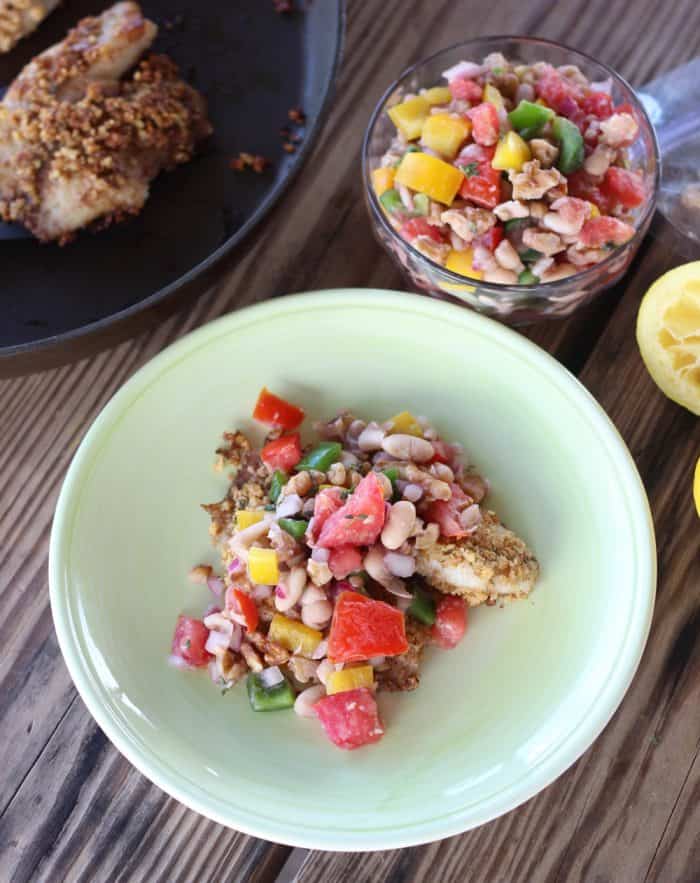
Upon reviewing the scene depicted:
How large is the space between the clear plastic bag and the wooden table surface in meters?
0.05

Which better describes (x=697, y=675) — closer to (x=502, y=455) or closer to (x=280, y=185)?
(x=502, y=455)

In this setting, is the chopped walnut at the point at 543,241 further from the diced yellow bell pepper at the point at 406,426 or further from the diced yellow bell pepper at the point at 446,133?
the diced yellow bell pepper at the point at 406,426

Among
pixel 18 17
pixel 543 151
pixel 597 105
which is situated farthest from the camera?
pixel 18 17

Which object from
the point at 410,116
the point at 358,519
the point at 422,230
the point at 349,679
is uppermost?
the point at 410,116

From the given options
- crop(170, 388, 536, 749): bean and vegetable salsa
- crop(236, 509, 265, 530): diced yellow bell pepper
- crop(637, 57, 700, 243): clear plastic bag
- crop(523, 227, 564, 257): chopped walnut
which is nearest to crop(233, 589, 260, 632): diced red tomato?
crop(170, 388, 536, 749): bean and vegetable salsa

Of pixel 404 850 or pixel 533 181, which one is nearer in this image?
pixel 533 181

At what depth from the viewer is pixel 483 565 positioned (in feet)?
4.48

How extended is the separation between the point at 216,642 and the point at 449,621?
0.38 metres

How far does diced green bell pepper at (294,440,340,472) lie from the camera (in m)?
1.44

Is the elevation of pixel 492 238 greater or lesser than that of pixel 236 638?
greater

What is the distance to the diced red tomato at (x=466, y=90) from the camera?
1.50 meters

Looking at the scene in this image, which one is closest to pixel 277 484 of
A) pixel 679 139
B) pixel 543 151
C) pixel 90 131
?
pixel 543 151

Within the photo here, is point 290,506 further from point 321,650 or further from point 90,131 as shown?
point 90,131

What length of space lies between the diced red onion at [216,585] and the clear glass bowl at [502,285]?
2.09ft
